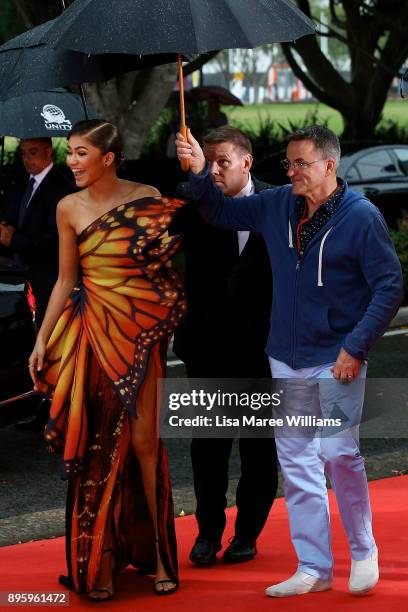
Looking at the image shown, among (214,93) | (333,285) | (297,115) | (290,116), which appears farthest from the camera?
(297,115)

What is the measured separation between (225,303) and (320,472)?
90 centimetres

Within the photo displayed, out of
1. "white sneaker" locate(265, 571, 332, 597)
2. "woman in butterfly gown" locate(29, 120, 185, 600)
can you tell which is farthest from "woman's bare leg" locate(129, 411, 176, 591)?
"white sneaker" locate(265, 571, 332, 597)

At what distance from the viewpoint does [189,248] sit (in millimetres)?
5457

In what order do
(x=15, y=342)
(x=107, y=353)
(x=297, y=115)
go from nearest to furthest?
1. (x=107, y=353)
2. (x=15, y=342)
3. (x=297, y=115)

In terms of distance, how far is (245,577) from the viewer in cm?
521

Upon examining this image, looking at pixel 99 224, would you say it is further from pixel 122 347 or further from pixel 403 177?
pixel 403 177

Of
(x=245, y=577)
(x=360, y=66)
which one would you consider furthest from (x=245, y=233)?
(x=360, y=66)

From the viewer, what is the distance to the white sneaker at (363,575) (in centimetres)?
485

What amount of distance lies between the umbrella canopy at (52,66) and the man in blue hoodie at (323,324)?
0.89 m

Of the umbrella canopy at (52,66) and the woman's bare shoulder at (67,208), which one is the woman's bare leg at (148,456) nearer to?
the woman's bare shoulder at (67,208)

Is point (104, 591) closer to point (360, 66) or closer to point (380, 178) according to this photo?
point (380, 178)

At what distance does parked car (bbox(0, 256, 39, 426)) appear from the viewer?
731 centimetres

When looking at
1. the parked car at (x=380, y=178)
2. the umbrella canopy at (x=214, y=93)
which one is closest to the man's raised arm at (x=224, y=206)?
the parked car at (x=380, y=178)

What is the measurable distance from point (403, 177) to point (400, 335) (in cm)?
510
